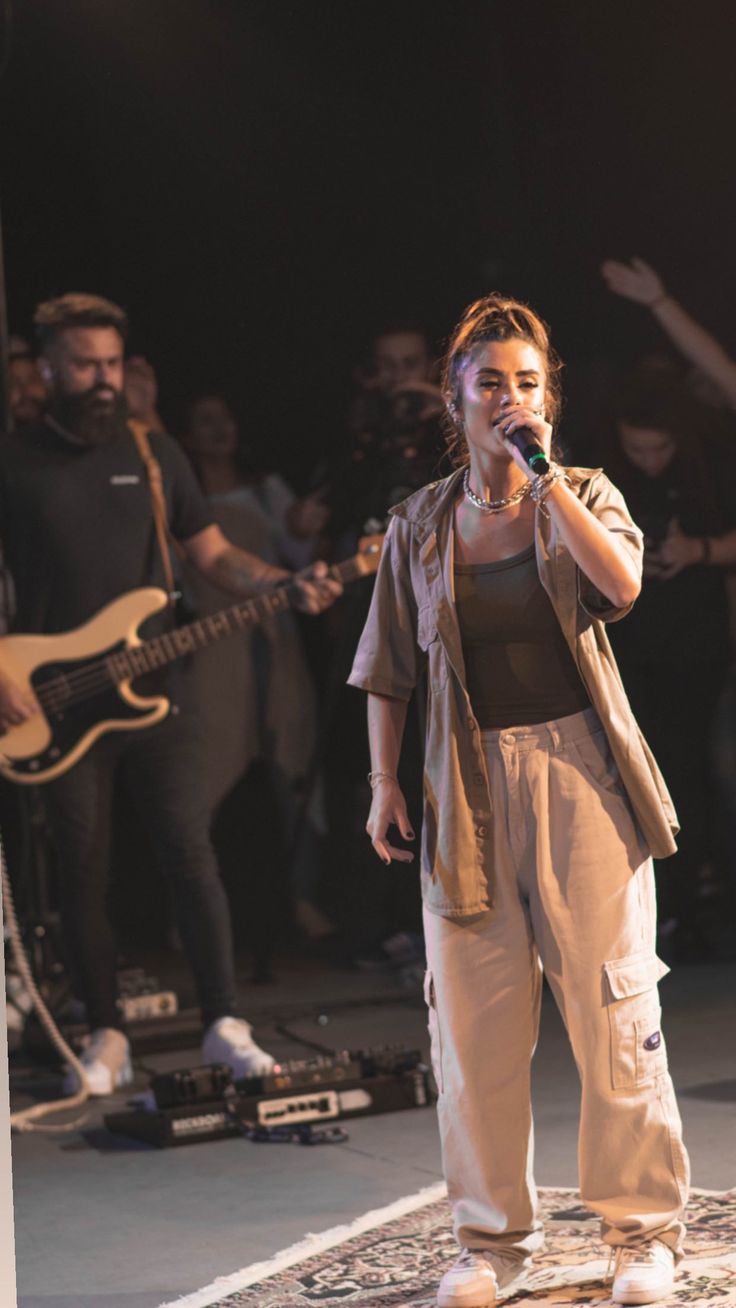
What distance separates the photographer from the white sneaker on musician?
2605 millimetres

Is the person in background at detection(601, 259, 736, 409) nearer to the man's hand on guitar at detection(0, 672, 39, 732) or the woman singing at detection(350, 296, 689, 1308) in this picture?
the man's hand on guitar at detection(0, 672, 39, 732)

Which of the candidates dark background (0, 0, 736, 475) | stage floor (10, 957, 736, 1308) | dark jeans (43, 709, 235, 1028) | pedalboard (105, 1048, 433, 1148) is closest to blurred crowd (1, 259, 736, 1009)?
dark background (0, 0, 736, 475)

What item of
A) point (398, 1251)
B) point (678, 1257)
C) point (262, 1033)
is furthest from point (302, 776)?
point (678, 1257)

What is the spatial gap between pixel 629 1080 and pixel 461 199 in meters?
4.12

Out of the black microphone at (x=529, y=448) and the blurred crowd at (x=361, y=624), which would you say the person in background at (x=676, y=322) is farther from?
the black microphone at (x=529, y=448)

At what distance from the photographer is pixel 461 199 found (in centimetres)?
600

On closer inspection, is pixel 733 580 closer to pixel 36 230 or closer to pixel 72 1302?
pixel 36 230

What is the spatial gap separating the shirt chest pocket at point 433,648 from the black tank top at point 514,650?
0.13 ft

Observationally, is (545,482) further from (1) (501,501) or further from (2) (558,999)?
(2) (558,999)

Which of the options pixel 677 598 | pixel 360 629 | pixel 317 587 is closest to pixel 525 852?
pixel 317 587

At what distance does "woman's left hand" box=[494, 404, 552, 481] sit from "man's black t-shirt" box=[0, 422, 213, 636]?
2531mm

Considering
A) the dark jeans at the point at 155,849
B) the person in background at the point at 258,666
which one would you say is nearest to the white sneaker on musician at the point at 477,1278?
the dark jeans at the point at 155,849

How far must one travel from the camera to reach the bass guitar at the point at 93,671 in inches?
189

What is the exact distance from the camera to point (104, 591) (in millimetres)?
4938
